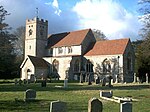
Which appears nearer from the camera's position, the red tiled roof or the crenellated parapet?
the red tiled roof

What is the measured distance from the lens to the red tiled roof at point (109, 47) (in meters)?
56.5

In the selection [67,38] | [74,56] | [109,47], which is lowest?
[74,56]

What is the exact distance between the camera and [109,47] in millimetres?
59094

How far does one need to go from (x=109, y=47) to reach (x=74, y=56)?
8.40 metres

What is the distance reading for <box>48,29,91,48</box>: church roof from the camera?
6512 centimetres

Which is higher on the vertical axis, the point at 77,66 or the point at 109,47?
the point at 109,47

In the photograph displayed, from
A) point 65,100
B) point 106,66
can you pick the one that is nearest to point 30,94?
point 65,100

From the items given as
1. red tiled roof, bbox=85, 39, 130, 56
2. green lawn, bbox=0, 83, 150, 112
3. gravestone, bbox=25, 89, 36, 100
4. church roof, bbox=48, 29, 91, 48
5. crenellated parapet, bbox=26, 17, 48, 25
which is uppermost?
crenellated parapet, bbox=26, 17, 48, 25

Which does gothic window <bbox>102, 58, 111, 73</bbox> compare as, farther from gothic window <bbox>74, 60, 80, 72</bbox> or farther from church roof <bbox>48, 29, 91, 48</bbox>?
church roof <bbox>48, 29, 91, 48</bbox>

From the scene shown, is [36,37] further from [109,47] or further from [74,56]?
[109,47]

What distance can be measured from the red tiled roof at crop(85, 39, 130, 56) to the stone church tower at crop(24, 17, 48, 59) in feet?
47.1

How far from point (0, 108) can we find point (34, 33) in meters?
57.5

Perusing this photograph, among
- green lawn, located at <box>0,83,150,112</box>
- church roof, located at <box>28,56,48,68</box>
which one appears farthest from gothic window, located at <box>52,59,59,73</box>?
green lawn, located at <box>0,83,150,112</box>

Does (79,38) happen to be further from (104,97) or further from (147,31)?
(104,97)
